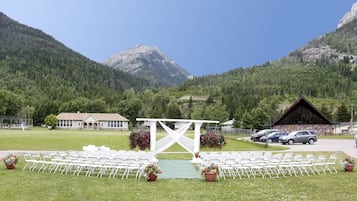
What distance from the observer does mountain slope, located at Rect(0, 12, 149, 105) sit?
421 feet

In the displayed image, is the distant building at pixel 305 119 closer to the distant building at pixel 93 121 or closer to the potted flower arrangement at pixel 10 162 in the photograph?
the distant building at pixel 93 121

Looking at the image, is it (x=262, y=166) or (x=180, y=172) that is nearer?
(x=262, y=166)

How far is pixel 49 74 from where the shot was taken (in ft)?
483

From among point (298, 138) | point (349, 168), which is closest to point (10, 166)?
point (349, 168)

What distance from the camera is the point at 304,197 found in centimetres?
1090

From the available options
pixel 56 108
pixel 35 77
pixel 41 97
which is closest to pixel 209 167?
pixel 56 108

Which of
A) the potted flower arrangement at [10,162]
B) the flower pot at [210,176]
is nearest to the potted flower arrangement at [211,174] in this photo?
the flower pot at [210,176]

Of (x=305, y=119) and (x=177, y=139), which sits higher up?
(x=305, y=119)

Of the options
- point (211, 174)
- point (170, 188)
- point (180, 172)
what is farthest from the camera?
point (180, 172)

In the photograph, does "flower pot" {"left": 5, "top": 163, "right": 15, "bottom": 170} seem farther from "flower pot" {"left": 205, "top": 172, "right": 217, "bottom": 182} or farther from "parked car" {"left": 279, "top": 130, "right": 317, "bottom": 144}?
"parked car" {"left": 279, "top": 130, "right": 317, "bottom": 144}

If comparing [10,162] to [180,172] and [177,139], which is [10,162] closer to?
[180,172]

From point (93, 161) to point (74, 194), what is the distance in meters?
4.26

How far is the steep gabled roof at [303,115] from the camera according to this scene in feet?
217

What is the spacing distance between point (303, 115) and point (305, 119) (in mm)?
787
